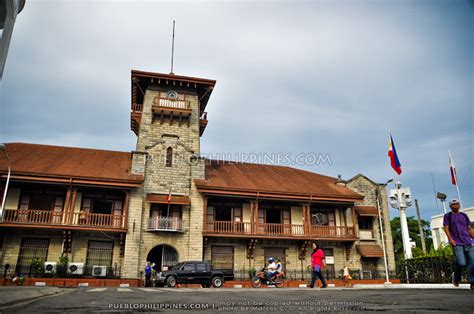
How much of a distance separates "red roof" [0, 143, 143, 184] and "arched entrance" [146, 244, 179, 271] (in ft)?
15.1

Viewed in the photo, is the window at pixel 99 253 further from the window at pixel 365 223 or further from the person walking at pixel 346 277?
the window at pixel 365 223

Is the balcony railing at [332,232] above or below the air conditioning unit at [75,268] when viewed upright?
above

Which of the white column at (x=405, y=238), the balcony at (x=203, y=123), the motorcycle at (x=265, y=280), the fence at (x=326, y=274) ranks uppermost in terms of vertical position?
the balcony at (x=203, y=123)

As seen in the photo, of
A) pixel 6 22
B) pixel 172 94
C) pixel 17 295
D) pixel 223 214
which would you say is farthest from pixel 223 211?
pixel 6 22

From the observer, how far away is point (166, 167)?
25.0 m

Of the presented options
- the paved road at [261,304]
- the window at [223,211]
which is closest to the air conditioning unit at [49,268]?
the window at [223,211]

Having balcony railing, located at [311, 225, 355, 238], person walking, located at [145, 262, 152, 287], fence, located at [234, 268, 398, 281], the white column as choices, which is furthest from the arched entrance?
the white column

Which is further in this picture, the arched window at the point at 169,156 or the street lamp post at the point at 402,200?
the street lamp post at the point at 402,200

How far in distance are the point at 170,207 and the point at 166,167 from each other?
2.71 meters

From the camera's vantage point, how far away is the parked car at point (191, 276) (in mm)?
18052

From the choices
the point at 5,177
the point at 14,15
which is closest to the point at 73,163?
the point at 5,177

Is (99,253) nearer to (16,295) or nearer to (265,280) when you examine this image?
(265,280)

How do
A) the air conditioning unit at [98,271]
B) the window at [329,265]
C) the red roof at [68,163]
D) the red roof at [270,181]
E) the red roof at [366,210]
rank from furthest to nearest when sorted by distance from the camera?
the red roof at [366,210], the window at [329,265], the red roof at [270,181], the red roof at [68,163], the air conditioning unit at [98,271]

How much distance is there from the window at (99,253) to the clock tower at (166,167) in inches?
49.2
